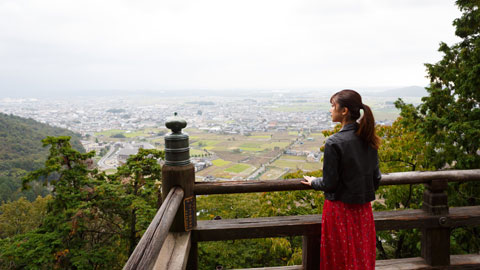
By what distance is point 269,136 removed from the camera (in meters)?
50.1

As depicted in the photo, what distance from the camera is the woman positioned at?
1770 millimetres

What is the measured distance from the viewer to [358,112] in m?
1.82

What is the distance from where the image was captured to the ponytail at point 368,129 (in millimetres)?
1749

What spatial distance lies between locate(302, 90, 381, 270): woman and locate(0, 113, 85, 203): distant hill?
84.7 feet

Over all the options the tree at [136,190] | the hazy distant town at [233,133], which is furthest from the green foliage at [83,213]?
the hazy distant town at [233,133]

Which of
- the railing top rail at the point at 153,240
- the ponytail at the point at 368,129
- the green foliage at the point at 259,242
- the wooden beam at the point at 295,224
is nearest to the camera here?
the railing top rail at the point at 153,240

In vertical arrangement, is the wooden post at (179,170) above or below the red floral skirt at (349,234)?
above

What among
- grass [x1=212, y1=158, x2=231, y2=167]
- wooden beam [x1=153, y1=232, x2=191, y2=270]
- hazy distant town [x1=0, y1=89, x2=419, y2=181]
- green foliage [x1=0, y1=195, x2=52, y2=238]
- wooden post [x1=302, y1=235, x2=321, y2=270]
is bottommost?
green foliage [x1=0, y1=195, x2=52, y2=238]

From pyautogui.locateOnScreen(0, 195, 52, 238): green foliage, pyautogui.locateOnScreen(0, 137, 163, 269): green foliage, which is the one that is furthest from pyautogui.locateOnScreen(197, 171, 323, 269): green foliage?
pyautogui.locateOnScreen(0, 195, 52, 238): green foliage

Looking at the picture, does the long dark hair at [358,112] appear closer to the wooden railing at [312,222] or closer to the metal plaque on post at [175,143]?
the wooden railing at [312,222]

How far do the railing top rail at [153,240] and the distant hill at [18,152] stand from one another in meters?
25.1

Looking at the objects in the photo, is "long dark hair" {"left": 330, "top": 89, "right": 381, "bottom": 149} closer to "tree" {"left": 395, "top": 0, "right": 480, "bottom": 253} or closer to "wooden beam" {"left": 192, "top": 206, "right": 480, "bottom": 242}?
"wooden beam" {"left": 192, "top": 206, "right": 480, "bottom": 242}

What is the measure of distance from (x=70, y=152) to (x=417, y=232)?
12747 millimetres

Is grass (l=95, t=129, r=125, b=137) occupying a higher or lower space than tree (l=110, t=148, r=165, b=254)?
lower
